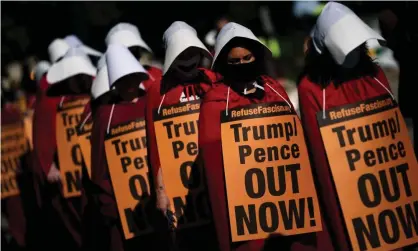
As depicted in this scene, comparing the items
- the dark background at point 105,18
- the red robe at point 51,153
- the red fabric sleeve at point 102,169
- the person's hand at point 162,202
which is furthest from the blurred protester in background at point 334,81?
the dark background at point 105,18

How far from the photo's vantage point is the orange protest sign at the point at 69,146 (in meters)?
7.62

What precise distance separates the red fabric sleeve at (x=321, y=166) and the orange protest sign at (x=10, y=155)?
5.52m

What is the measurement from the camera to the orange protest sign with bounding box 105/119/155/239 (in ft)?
19.5

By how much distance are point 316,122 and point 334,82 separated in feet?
1.15

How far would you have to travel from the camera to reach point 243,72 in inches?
196

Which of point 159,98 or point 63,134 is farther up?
point 63,134

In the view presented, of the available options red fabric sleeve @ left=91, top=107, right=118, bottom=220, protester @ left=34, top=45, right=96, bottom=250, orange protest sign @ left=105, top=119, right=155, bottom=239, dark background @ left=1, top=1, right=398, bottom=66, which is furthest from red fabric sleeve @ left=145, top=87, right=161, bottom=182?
dark background @ left=1, top=1, right=398, bottom=66

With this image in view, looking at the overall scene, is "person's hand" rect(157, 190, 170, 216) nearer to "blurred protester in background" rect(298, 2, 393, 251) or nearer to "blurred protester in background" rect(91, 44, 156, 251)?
"blurred protester in background" rect(91, 44, 156, 251)

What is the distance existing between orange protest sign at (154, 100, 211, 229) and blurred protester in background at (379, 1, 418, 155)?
174 cm

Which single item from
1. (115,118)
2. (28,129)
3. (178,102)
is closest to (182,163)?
(178,102)

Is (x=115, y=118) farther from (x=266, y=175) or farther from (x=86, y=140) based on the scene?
(x=266, y=175)

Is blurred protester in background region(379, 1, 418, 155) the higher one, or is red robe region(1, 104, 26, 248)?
blurred protester in background region(379, 1, 418, 155)

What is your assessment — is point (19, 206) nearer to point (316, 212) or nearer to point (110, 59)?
point (110, 59)

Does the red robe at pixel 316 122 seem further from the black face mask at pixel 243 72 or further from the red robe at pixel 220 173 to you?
the black face mask at pixel 243 72
